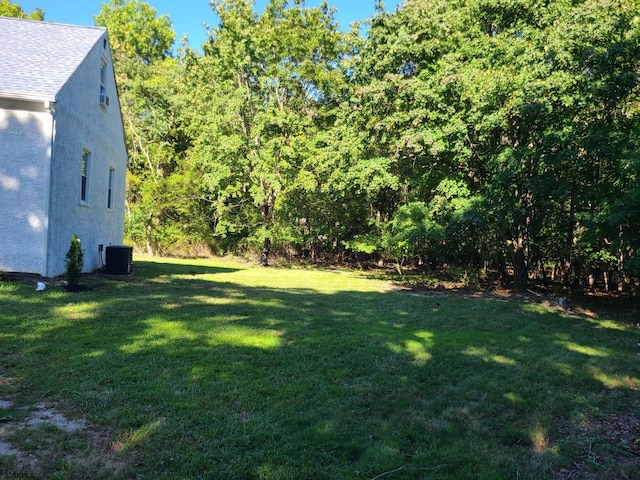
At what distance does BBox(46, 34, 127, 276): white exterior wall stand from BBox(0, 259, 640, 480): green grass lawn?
115 inches

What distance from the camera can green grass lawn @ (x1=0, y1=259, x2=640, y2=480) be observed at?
9.52ft

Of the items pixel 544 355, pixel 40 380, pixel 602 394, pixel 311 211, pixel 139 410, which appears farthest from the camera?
pixel 311 211

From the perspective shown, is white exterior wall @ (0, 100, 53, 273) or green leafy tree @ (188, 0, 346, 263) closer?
white exterior wall @ (0, 100, 53, 273)

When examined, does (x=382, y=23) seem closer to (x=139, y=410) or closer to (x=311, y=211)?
(x=311, y=211)

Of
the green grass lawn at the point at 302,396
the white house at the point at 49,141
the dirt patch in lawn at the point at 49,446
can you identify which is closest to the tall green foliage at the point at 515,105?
the green grass lawn at the point at 302,396

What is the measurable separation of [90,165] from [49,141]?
2.75 m

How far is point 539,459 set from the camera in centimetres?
312

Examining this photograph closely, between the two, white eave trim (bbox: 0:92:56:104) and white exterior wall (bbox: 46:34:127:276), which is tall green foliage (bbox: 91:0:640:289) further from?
white eave trim (bbox: 0:92:56:104)

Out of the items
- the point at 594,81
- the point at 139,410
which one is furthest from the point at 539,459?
the point at 594,81

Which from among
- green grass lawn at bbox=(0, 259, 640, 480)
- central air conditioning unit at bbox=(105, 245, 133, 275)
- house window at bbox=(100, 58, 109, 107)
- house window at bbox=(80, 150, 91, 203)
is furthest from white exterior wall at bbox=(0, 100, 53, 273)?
house window at bbox=(100, 58, 109, 107)

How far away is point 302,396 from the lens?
3998 millimetres

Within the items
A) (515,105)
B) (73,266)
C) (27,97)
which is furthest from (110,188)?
(515,105)

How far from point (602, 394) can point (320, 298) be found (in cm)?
678

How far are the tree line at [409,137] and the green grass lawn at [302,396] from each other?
5670 mm
